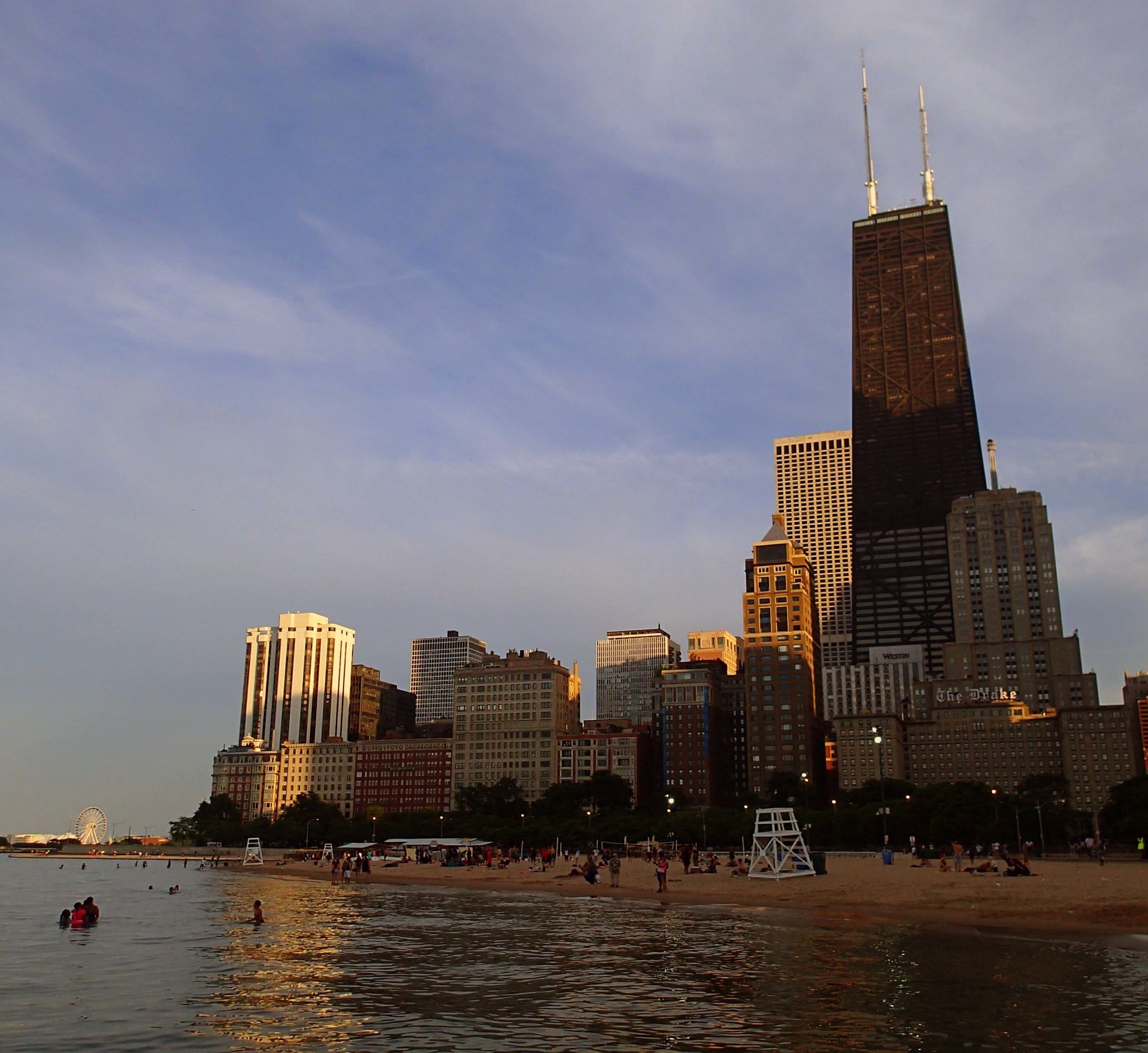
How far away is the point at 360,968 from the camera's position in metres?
37.1

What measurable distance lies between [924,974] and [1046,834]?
121907 millimetres

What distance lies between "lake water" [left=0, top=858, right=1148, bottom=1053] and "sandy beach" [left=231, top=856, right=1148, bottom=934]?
4.86 m

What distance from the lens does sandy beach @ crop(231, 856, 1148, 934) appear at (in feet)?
154

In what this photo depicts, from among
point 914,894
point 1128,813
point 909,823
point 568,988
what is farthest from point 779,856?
point 1128,813

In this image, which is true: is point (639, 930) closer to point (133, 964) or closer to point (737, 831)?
point (133, 964)

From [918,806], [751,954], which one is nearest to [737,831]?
[918,806]

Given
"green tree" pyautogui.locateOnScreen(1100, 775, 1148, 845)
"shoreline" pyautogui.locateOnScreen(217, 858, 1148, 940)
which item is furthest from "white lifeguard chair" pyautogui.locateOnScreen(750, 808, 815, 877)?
"green tree" pyautogui.locateOnScreen(1100, 775, 1148, 845)

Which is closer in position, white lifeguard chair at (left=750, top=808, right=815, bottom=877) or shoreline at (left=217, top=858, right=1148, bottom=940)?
shoreline at (left=217, top=858, right=1148, bottom=940)

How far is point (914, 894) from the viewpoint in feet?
186

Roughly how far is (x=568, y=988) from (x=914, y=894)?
103ft

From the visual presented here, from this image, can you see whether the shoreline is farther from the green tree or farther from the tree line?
the green tree

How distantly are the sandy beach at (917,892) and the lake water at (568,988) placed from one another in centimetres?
486

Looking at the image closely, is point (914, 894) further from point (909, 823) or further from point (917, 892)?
point (909, 823)

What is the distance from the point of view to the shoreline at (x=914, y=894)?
46188mm
